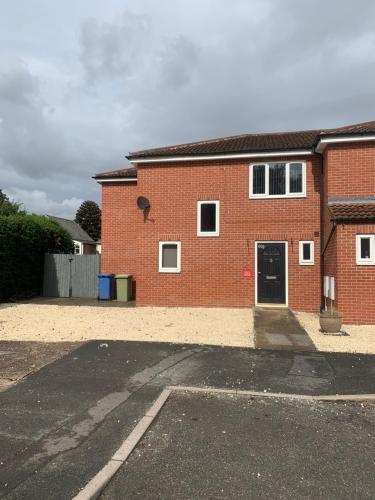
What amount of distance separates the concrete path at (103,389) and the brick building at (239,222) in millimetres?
5825

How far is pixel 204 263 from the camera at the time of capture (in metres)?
14.1

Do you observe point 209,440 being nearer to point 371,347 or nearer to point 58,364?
point 58,364

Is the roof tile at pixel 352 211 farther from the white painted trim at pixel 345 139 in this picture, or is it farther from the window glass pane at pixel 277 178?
the window glass pane at pixel 277 178

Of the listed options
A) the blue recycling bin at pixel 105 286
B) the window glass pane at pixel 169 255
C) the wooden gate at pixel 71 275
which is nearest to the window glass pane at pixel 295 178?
the window glass pane at pixel 169 255

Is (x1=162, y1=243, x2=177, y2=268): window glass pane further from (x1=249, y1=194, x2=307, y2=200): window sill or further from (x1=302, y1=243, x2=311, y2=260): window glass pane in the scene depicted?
(x1=302, y1=243, x2=311, y2=260): window glass pane

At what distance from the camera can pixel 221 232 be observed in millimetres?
14039

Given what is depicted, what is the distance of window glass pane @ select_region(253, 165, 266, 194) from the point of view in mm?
13969

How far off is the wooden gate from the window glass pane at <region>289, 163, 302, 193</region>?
27.7 ft

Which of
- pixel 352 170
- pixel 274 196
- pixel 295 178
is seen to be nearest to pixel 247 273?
pixel 274 196

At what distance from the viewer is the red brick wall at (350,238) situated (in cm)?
1078

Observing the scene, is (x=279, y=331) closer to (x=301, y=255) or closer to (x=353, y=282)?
(x=353, y=282)

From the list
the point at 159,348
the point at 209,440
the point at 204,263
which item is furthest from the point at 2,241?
the point at 209,440

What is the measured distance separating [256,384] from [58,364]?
3208 millimetres

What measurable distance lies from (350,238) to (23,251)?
39.9 feet
